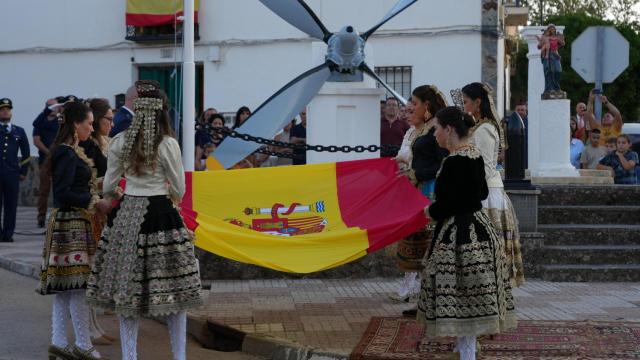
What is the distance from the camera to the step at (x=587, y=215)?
12156mm

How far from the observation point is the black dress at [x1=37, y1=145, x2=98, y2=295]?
7074 mm

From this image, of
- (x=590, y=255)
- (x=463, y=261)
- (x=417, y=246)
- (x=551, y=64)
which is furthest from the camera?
(x=551, y=64)

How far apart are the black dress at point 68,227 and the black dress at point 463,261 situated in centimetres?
255

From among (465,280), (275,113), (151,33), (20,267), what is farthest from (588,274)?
(151,33)

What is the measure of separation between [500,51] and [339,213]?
14463 millimetres

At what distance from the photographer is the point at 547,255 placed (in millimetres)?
11250

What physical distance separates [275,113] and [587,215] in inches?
165

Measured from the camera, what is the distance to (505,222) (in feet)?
26.9

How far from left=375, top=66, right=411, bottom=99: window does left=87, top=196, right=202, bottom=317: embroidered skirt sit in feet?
52.7

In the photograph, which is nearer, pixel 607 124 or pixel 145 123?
pixel 145 123

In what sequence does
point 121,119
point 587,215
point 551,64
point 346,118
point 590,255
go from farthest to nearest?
point 551,64 → point 587,215 → point 346,118 → point 590,255 → point 121,119

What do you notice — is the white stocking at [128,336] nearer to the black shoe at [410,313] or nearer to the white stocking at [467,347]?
the white stocking at [467,347]

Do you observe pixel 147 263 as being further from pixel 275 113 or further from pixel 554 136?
pixel 554 136

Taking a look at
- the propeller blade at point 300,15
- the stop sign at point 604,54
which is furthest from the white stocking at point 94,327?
the stop sign at point 604,54
